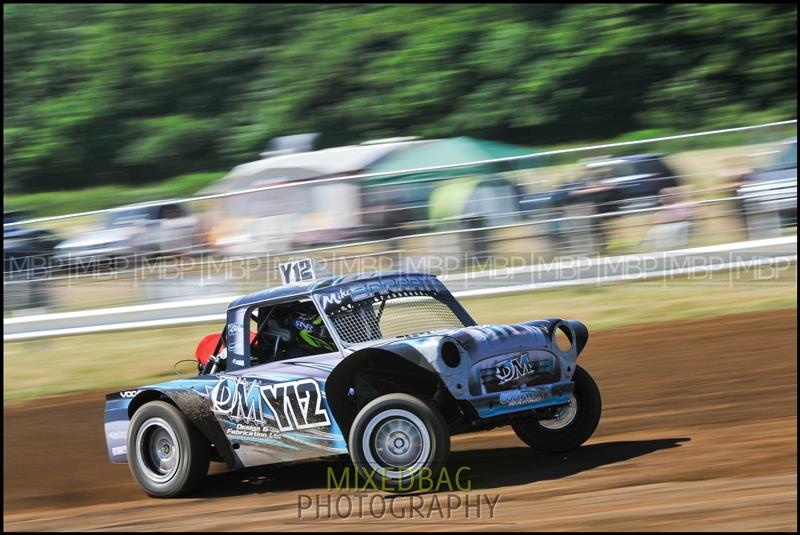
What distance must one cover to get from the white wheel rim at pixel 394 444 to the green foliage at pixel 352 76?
18.2 meters

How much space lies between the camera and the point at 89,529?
609cm

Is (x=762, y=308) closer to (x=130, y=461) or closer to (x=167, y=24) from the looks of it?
(x=130, y=461)

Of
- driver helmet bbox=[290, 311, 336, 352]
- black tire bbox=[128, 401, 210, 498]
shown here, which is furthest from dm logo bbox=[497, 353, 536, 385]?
black tire bbox=[128, 401, 210, 498]

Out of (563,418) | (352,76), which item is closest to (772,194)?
(563,418)

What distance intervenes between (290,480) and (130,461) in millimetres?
1062

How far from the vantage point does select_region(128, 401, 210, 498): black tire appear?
6.83m

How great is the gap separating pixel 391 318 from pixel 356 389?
75cm

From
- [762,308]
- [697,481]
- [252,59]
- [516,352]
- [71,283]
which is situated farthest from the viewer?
[252,59]

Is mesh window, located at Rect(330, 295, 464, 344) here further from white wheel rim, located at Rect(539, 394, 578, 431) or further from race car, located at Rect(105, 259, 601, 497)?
white wheel rim, located at Rect(539, 394, 578, 431)

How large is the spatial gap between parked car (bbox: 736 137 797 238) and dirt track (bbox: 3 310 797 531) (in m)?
1.66

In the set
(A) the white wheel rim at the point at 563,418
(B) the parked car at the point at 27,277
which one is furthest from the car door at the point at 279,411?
(B) the parked car at the point at 27,277

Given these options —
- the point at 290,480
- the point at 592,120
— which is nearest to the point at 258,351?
the point at 290,480

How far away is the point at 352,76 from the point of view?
25.0 meters

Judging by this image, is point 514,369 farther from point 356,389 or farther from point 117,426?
point 117,426
